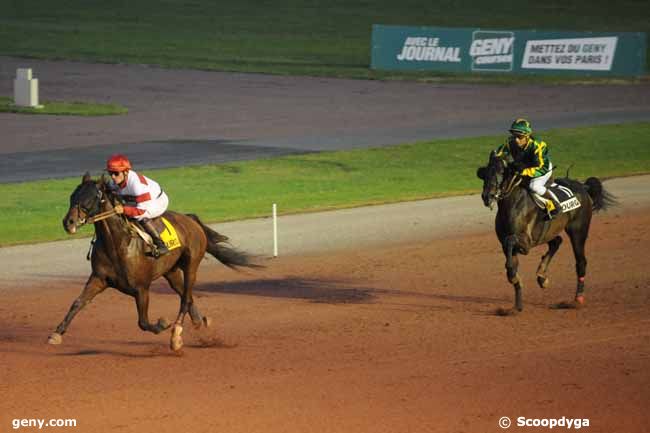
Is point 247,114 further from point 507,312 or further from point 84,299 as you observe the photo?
→ point 84,299

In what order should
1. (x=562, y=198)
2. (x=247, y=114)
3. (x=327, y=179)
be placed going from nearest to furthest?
(x=562, y=198) → (x=327, y=179) → (x=247, y=114)

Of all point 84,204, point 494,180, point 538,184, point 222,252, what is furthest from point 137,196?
point 538,184

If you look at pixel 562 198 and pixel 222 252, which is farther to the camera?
pixel 562 198

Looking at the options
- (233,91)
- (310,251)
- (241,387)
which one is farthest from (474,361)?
(233,91)

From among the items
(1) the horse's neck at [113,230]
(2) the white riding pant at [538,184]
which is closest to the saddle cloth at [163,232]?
(1) the horse's neck at [113,230]

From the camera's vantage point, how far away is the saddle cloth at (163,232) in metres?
14.4

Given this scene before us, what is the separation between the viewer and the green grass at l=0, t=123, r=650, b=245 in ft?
84.5

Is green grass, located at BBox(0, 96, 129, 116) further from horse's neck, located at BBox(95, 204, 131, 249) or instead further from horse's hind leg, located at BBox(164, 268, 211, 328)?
horse's neck, located at BBox(95, 204, 131, 249)

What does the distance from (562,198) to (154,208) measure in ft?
21.1

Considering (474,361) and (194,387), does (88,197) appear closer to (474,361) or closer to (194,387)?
(194,387)

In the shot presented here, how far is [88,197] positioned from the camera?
→ 13.5 meters

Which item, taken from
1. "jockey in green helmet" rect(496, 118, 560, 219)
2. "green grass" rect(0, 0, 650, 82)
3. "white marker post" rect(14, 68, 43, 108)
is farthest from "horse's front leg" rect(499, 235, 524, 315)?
"green grass" rect(0, 0, 650, 82)

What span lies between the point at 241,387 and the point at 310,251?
28.6 feet

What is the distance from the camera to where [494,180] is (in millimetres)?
16734
